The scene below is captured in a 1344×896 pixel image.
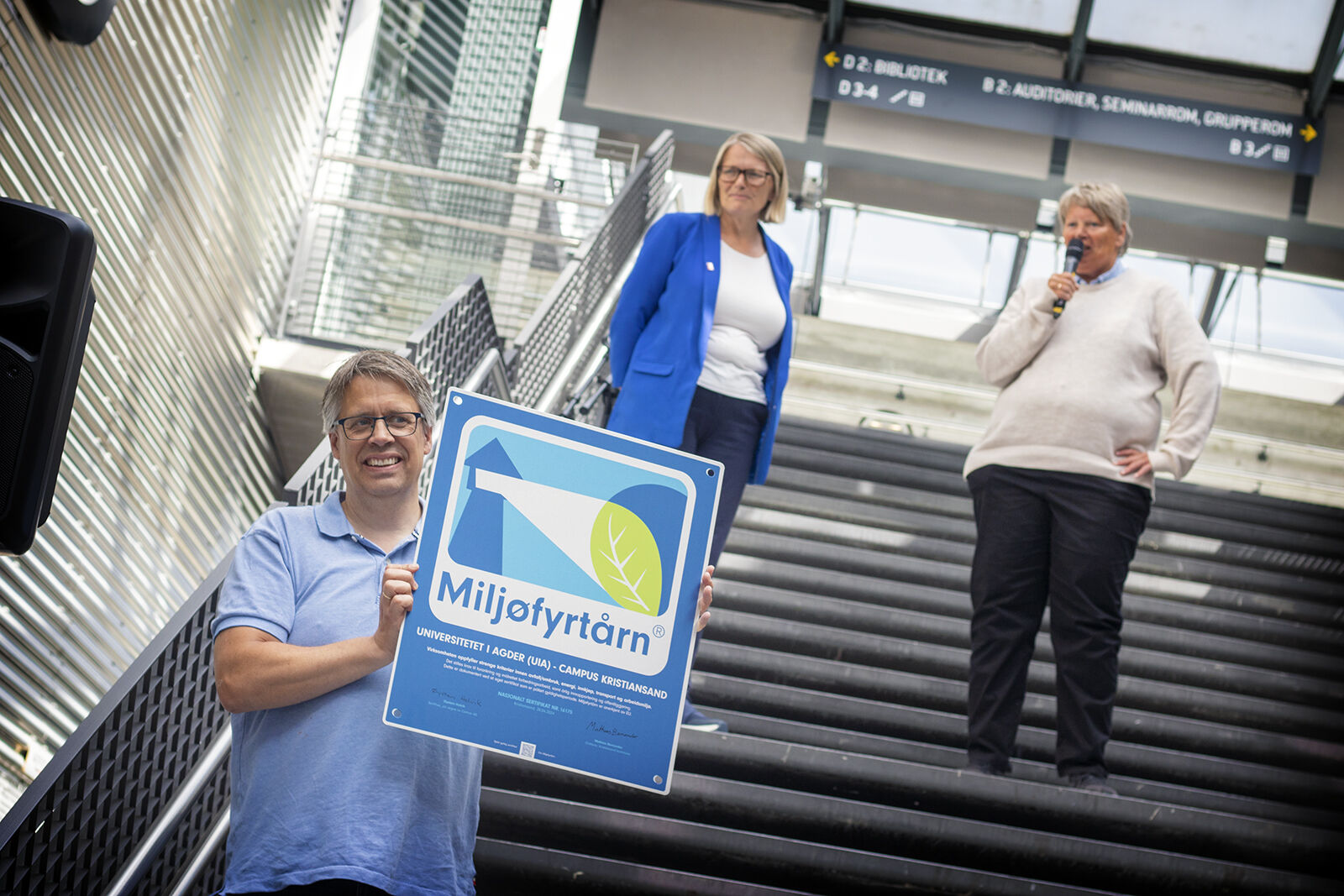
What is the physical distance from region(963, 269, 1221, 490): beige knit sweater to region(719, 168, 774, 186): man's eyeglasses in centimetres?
84

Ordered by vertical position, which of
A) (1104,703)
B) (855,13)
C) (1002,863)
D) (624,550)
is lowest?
(1002,863)

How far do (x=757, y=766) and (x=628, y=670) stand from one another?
1.46 m

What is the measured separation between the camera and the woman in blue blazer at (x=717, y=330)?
3.25m

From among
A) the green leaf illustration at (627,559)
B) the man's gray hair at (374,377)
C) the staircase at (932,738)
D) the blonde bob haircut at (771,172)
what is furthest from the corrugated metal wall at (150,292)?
the green leaf illustration at (627,559)

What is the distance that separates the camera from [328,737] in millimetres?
1697

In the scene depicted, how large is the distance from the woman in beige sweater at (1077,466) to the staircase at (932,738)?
25 cm

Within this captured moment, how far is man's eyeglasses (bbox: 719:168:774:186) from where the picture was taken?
3.37 metres

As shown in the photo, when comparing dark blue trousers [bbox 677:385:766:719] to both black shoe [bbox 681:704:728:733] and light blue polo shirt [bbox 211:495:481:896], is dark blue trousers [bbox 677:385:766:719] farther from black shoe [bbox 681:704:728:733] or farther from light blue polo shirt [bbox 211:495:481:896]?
light blue polo shirt [bbox 211:495:481:896]

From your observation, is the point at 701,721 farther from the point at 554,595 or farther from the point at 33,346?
the point at 33,346

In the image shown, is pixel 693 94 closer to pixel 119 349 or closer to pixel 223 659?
pixel 119 349

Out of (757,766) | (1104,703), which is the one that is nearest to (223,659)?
(757,766)

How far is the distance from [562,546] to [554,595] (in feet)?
0.25

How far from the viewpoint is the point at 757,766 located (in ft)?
10.3

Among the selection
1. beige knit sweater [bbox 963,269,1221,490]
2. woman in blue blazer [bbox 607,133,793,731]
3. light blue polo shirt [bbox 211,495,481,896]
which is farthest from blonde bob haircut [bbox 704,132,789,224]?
light blue polo shirt [bbox 211,495,481,896]
